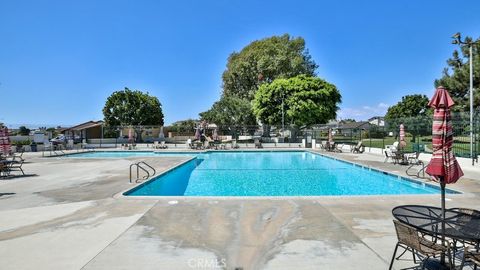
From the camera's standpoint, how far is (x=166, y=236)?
5.49 meters

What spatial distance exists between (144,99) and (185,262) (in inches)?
1812

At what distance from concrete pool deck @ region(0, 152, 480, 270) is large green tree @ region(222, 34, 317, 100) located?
3421 centimetres

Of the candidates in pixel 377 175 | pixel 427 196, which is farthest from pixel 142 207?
pixel 377 175

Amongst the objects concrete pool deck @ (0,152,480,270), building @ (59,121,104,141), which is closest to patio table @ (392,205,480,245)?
concrete pool deck @ (0,152,480,270)

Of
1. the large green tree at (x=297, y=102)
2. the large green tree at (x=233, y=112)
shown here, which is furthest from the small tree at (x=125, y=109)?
the large green tree at (x=297, y=102)

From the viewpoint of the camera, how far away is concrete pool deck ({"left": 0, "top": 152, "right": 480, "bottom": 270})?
4469 mm

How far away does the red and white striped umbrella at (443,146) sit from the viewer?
4.16 meters

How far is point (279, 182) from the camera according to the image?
1375cm

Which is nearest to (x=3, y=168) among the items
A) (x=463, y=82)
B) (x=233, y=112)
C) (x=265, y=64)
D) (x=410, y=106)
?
(x=463, y=82)

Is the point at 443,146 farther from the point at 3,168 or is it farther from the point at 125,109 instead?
the point at 125,109

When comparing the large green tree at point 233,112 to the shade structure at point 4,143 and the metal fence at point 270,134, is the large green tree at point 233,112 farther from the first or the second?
the shade structure at point 4,143

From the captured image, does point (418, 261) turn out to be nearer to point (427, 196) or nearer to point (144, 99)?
point (427, 196)

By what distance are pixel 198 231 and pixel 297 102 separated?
31.5m

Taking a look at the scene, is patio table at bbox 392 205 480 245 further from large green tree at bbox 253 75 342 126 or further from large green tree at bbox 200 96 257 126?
large green tree at bbox 200 96 257 126
